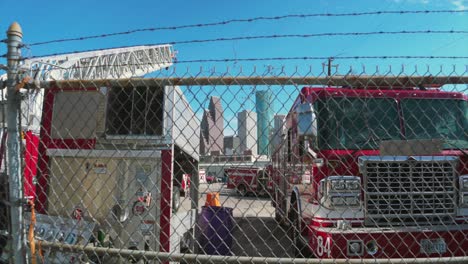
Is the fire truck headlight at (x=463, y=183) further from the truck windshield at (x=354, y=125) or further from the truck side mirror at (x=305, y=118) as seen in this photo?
the truck side mirror at (x=305, y=118)

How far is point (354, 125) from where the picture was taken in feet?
16.3

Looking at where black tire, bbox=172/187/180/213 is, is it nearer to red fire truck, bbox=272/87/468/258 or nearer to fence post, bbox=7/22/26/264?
red fire truck, bbox=272/87/468/258

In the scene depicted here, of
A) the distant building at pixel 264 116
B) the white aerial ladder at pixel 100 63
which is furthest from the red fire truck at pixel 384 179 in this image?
the white aerial ladder at pixel 100 63

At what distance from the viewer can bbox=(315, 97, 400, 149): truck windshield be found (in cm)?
499

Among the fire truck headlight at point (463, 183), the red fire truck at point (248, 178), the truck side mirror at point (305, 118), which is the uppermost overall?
the truck side mirror at point (305, 118)

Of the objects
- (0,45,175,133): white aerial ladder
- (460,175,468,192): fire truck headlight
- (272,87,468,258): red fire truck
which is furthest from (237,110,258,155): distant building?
(460,175,468,192): fire truck headlight

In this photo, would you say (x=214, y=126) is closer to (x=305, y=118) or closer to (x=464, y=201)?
(x=305, y=118)

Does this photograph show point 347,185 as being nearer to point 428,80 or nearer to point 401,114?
point 401,114

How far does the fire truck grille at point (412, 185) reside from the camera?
183 inches

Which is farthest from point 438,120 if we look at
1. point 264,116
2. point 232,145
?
point 232,145

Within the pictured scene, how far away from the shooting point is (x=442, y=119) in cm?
517

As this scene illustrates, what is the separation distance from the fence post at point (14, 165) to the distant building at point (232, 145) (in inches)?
59.3

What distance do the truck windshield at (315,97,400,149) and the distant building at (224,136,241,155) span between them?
6.28ft

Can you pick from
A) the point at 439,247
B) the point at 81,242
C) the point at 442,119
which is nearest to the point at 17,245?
the point at 81,242
